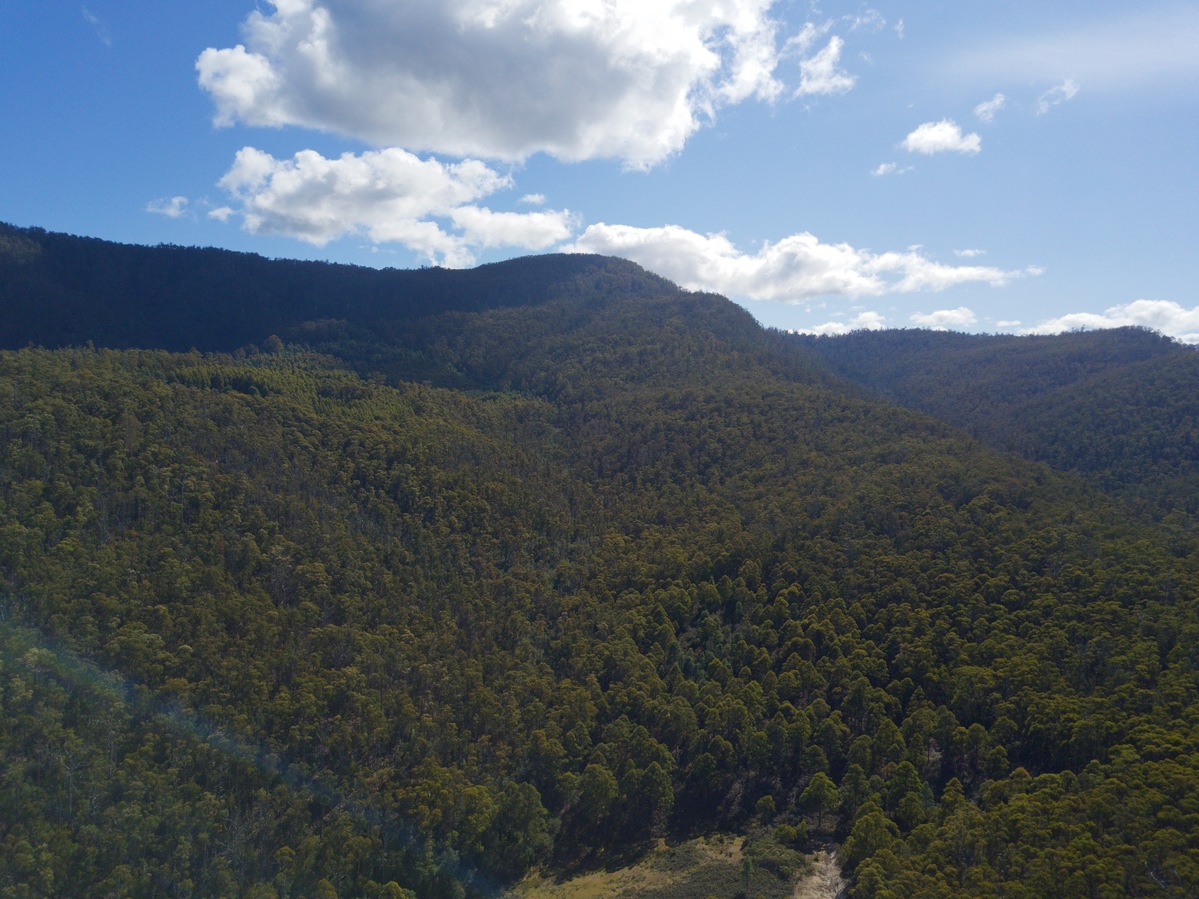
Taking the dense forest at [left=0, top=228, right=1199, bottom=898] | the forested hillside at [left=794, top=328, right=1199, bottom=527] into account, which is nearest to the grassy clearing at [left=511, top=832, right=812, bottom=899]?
the dense forest at [left=0, top=228, right=1199, bottom=898]

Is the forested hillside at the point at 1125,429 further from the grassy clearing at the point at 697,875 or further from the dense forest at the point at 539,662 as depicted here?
the grassy clearing at the point at 697,875

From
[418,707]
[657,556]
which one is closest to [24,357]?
[418,707]

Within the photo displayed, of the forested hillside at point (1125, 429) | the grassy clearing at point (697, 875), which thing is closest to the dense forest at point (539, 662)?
the grassy clearing at point (697, 875)

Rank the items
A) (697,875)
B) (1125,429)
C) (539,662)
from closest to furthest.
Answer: (697,875) < (539,662) < (1125,429)

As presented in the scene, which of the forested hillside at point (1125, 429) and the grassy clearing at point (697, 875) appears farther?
the forested hillside at point (1125, 429)

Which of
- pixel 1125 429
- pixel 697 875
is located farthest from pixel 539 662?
pixel 1125 429

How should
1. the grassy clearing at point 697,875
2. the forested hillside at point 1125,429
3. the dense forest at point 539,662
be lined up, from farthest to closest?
the forested hillside at point 1125,429 → the grassy clearing at point 697,875 → the dense forest at point 539,662

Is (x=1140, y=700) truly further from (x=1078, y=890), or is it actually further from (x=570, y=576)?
(x=570, y=576)

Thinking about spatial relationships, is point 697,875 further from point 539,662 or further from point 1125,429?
point 1125,429
